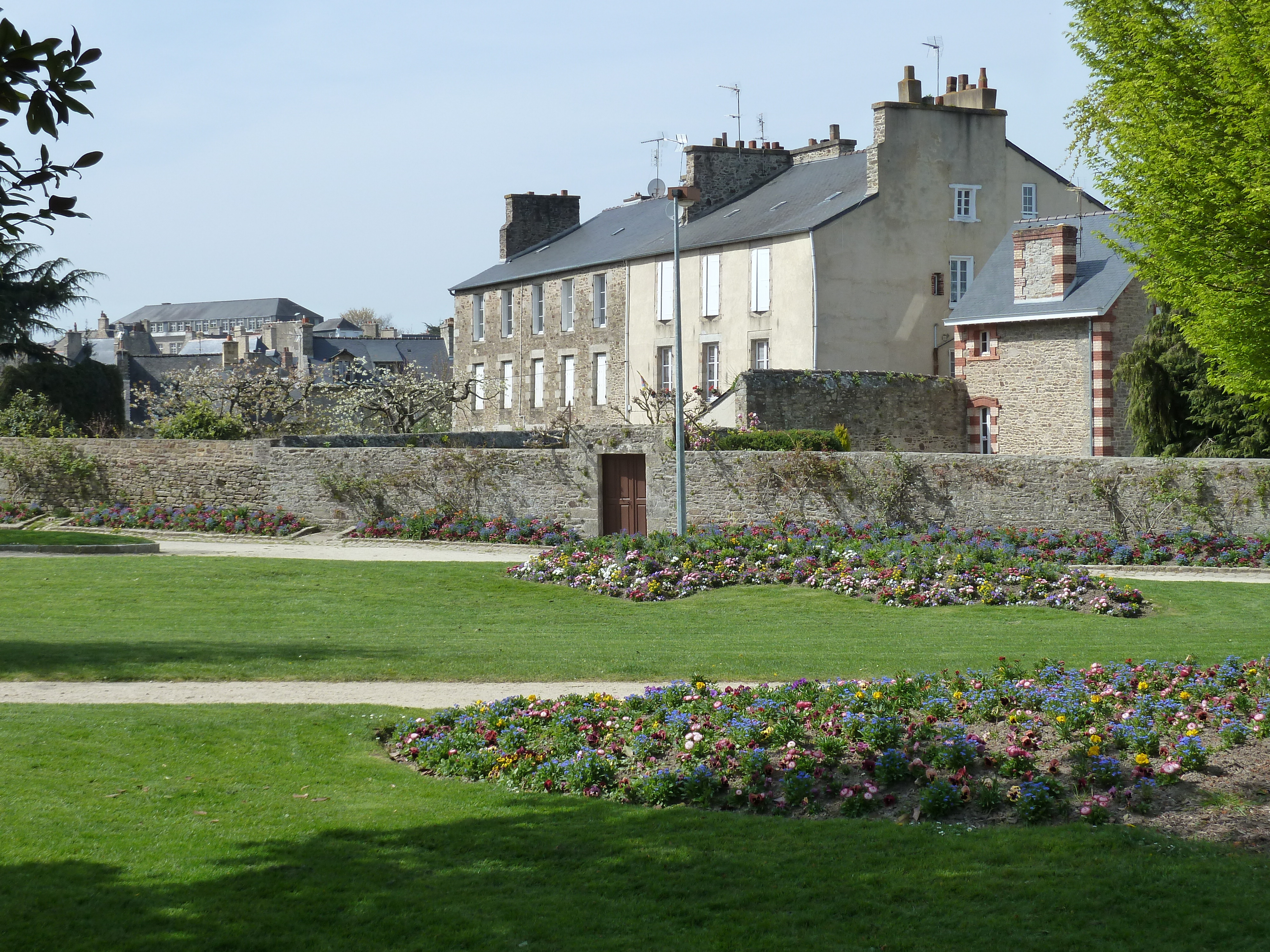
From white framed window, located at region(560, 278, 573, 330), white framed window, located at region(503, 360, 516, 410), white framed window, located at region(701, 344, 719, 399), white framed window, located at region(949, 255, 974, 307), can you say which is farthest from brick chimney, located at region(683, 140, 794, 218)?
white framed window, located at region(503, 360, 516, 410)

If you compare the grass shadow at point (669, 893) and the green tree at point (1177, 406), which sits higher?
the green tree at point (1177, 406)

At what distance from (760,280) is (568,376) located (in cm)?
921

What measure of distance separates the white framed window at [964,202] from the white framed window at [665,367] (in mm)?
8470

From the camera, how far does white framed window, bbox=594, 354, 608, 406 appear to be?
1533 inches

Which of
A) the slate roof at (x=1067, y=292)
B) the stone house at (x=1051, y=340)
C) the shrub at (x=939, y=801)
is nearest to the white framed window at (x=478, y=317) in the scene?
the slate roof at (x=1067, y=292)

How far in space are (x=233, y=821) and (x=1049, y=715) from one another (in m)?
4.63

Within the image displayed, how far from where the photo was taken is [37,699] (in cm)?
1013

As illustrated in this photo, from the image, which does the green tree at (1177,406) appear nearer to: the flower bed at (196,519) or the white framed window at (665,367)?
the white framed window at (665,367)

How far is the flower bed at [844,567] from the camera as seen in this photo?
15.9 m

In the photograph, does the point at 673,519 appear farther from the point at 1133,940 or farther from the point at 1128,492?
the point at 1133,940

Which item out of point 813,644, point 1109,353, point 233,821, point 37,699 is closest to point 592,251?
point 1109,353

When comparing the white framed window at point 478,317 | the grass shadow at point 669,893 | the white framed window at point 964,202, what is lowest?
the grass shadow at point 669,893

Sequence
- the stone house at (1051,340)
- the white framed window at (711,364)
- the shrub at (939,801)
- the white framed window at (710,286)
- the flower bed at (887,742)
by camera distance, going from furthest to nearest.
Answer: the white framed window at (711,364), the white framed window at (710,286), the stone house at (1051,340), the flower bed at (887,742), the shrub at (939,801)

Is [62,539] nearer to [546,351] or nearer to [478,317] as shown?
[546,351]
